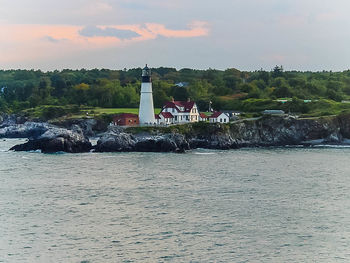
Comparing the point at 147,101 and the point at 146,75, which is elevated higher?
the point at 146,75

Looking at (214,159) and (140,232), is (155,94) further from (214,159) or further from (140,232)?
(140,232)

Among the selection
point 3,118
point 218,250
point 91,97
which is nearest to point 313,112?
point 91,97

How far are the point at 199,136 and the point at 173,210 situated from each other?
32.8 metres

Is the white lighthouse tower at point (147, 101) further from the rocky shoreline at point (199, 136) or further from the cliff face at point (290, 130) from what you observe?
the cliff face at point (290, 130)

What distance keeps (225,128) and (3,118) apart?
4614 centimetres

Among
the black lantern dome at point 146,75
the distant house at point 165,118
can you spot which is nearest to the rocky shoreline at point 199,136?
the distant house at point 165,118

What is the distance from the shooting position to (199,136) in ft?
207

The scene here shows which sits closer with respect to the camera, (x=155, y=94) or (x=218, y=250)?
(x=218, y=250)

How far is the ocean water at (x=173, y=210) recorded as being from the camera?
23422 millimetres

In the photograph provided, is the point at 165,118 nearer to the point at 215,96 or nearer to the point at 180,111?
the point at 180,111

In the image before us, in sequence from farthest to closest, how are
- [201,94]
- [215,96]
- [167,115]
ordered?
[201,94]
[215,96]
[167,115]

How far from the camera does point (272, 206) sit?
31.7 metres

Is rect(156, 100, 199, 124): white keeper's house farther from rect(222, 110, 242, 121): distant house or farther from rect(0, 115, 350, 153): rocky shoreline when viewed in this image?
rect(0, 115, 350, 153): rocky shoreline

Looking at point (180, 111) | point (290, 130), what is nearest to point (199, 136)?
point (180, 111)
